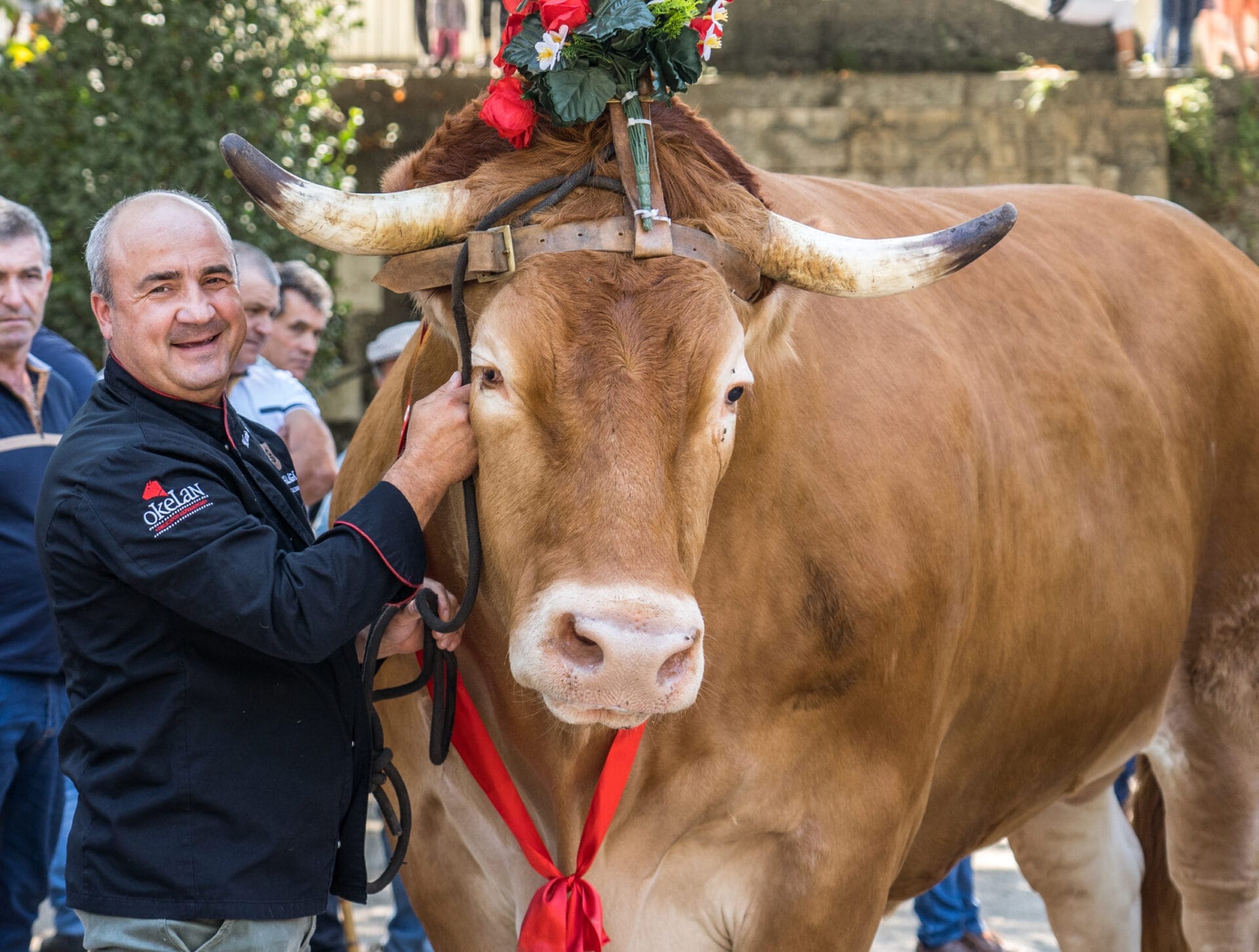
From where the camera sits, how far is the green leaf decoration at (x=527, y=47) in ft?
7.38

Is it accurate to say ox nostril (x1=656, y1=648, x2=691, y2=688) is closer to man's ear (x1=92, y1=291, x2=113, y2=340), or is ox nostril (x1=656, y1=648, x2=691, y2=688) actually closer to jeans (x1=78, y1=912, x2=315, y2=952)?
jeans (x1=78, y1=912, x2=315, y2=952)

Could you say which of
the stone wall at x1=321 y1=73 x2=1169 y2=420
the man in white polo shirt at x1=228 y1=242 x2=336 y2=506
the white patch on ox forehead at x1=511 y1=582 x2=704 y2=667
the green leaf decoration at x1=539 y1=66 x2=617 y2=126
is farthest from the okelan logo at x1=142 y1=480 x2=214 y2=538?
the stone wall at x1=321 y1=73 x2=1169 y2=420

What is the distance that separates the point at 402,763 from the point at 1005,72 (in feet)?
27.6

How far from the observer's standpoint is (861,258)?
2297mm

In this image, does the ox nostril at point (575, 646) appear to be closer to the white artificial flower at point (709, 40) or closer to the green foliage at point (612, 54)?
the green foliage at point (612, 54)

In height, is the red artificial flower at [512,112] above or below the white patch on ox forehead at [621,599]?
above

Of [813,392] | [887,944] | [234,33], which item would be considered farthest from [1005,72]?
[813,392]

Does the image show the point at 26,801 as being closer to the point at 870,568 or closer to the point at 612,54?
the point at 870,568

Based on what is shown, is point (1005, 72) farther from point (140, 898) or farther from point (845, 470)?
point (140, 898)

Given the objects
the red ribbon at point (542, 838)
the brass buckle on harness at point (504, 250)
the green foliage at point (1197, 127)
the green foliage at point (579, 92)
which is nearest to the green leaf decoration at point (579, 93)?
the green foliage at point (579, 92)

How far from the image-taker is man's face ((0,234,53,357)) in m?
3.69

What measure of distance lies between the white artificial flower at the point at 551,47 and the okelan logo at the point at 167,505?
0.87 m

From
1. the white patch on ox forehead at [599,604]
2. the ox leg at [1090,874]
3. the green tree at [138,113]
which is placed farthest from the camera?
the green tree at [138,113]

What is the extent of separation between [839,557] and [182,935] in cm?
125
